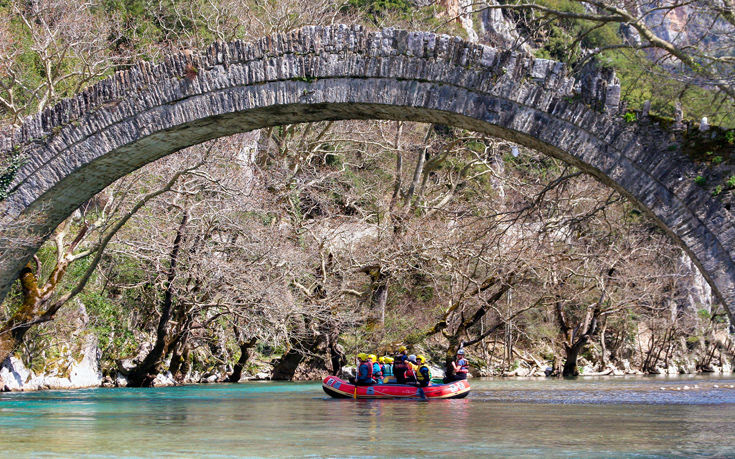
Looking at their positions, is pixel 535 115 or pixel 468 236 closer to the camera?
pixel 535 115

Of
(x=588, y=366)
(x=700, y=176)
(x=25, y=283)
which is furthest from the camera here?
(x=588, y=366)

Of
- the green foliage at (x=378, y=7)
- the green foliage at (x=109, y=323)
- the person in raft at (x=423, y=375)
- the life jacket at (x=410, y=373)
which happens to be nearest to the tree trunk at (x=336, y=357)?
the life jacket at (x=410, y=373)

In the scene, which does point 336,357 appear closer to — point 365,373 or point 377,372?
point 377,372

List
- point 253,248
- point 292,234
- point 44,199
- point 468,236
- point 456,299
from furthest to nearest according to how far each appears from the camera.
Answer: point 456,299 → point 292,234 → point 468,236 → point 253,248 → point 44,199

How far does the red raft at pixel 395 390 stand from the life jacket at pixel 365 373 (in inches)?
8.7

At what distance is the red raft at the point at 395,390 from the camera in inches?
704

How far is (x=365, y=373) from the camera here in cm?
1855

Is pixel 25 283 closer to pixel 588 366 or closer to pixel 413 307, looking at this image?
pixel 413 307

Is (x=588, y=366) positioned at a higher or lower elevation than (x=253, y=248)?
lower

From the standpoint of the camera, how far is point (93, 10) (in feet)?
102

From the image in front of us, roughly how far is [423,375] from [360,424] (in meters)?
5.90

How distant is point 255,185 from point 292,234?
94.8 inches

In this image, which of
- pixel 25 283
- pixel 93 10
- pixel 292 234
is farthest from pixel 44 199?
pixel 93 10

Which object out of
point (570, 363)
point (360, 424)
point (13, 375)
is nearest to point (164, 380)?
point (13, 375)
